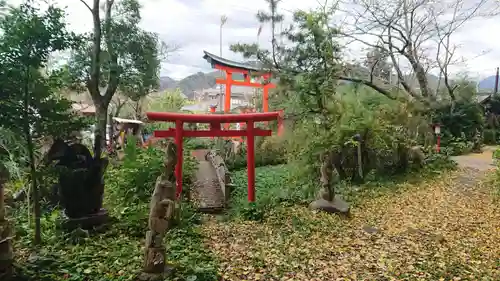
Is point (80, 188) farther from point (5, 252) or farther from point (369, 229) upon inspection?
point (369, 229)

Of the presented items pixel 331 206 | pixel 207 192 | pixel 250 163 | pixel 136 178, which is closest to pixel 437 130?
pixel 331 206

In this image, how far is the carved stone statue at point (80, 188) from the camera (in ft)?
12.6

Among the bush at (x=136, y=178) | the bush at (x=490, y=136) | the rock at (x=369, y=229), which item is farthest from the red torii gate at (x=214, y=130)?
the bush at (x=490, y=136)

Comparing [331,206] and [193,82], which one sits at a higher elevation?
[193,82]

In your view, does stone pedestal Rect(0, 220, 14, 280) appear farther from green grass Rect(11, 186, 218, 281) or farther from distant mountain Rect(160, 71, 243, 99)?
distant mountain Rect(160, 71, 243, 99)

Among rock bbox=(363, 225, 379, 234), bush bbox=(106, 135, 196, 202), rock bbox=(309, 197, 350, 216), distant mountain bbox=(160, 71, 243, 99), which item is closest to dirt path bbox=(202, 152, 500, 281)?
rock bbox=(363, 225, 379, 234)

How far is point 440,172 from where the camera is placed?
8.30m

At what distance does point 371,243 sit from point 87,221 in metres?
3.31

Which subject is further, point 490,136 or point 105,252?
point 490,136

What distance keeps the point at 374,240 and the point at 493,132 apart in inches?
510

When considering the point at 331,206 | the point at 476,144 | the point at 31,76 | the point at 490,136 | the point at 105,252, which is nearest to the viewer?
the point at 31,76

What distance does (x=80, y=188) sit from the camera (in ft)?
13.0

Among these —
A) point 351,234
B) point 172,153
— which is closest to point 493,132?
point 351,234

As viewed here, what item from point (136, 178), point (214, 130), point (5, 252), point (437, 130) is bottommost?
point (5, 252)
